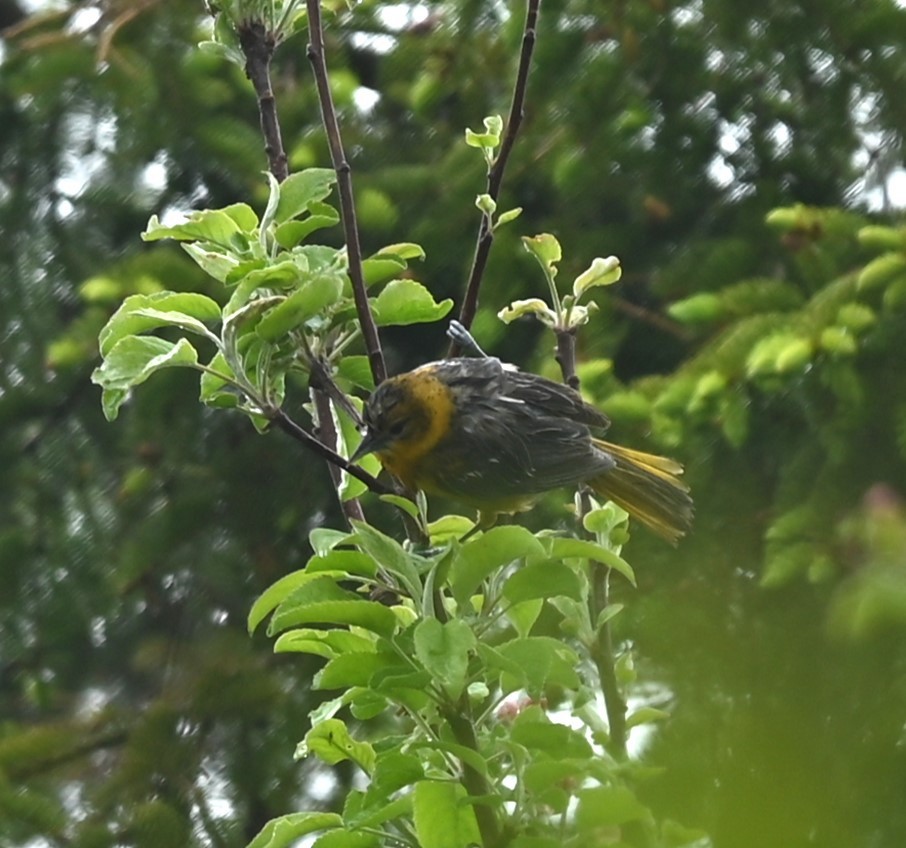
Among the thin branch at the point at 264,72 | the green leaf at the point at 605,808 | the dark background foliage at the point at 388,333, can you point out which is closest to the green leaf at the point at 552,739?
the green leaf at the point at 605,808

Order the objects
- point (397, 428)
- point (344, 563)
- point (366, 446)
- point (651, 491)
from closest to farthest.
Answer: point (344, 563) < point (366, 446) < point (397, 428) < point (651, 491)

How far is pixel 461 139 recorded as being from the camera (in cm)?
283

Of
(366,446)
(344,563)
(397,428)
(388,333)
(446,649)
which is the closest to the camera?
(446,649)

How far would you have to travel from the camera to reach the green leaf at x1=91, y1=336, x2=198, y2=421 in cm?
95

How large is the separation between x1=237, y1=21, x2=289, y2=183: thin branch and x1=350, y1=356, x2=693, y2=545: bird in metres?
0.29

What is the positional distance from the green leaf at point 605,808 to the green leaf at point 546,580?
13cm

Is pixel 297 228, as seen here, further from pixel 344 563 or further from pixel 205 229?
pixel 344 563

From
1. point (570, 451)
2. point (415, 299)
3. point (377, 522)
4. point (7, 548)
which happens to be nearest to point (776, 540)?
point (570, 451)

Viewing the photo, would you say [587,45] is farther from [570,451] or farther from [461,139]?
[570,451]

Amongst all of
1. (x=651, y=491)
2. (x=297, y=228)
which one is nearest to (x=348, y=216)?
(x=297, y=228)

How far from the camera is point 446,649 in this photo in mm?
819

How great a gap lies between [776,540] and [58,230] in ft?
5.85

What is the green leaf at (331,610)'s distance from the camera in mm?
882

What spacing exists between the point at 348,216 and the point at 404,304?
91 millimetres
